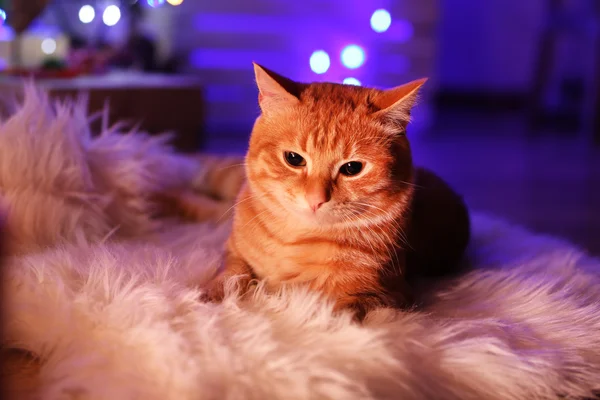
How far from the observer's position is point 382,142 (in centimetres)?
106

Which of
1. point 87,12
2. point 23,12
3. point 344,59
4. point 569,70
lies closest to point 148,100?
point 23,12

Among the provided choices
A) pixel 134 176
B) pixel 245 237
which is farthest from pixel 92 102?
pixel 245 237

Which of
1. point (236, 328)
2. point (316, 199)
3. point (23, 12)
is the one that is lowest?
point (236, 328)

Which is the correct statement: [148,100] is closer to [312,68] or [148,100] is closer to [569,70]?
[312,68]

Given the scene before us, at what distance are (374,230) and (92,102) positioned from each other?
144cm

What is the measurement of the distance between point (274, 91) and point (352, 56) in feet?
8.98

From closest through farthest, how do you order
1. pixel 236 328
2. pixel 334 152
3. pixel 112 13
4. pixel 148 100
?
pixel 236 328 → pixel 334 152 → pixel 148 100 → pixel 112 13

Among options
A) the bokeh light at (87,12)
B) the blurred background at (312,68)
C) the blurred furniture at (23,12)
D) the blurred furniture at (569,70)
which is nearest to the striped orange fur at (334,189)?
the blurred background at (312,68)

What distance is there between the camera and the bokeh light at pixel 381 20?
151 inches

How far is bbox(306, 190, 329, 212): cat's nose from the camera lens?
98cm

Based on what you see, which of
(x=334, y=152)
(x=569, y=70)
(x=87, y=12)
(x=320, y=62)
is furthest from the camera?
(x=569, y=70)

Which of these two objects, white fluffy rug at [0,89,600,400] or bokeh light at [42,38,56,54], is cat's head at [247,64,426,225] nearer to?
white fluffy rug at [0,89,600,400]

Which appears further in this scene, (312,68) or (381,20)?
(381,20)

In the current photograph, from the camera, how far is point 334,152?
3.38 ft
